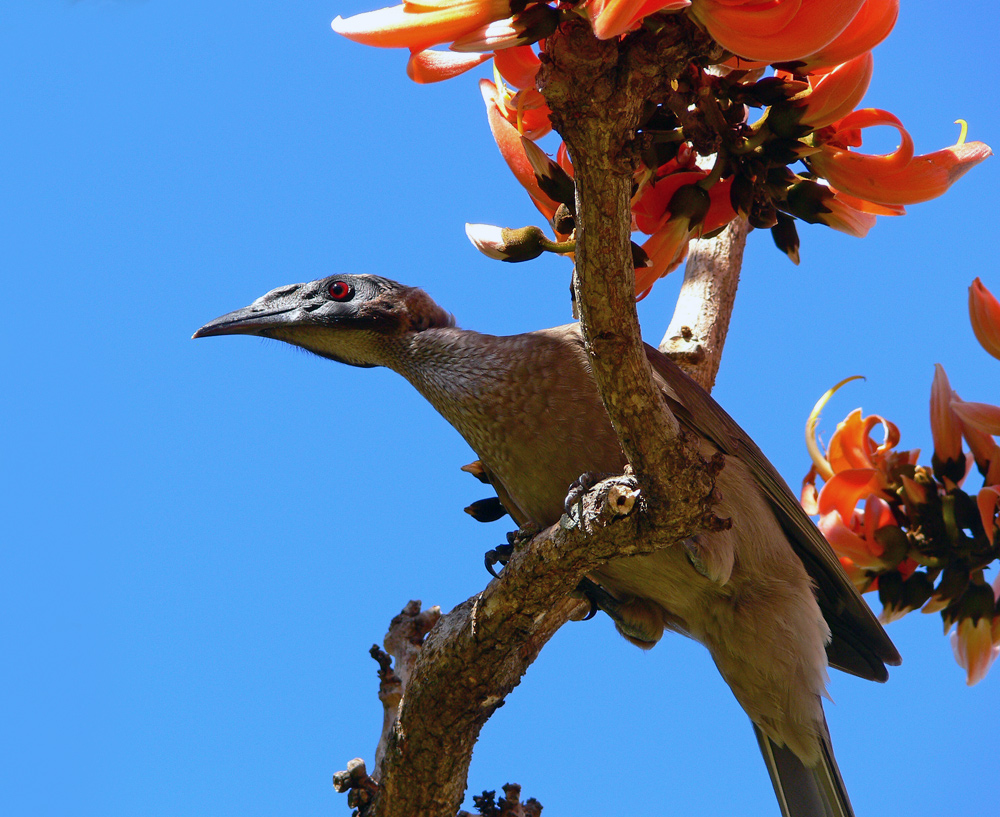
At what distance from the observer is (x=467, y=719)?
102 inches

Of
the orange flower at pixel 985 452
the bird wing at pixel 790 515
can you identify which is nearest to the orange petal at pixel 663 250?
the bird wing at pixel 790 515

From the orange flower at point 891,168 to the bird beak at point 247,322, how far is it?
87.2 inches

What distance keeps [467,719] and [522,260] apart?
137 centimetres

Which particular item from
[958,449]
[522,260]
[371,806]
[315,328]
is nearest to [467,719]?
[371,806]

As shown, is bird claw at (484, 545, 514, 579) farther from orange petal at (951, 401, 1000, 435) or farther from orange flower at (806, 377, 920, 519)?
orange petal at (951, 401, 1000, 435)

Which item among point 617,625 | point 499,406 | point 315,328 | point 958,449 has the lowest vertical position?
point 617,625

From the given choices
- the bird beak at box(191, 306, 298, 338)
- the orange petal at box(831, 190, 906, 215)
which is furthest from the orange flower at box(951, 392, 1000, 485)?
the bird beak at box(191, 306, 298, 338)

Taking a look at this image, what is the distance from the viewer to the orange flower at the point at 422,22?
5.15 feet

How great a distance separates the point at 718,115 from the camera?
1903 mm

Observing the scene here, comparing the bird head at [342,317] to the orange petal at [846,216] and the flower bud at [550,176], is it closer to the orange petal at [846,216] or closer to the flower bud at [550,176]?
the flower bud at [550,176]

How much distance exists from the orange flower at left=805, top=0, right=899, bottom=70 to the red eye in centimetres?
227

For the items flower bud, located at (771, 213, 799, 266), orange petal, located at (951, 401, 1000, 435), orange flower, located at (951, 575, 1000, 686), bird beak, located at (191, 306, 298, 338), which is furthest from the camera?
bird beak, located at (191, 306, 298, 338)

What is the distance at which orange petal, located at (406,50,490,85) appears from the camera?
1.76 meters

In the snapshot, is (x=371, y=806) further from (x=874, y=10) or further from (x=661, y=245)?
(x=874, y=10)
